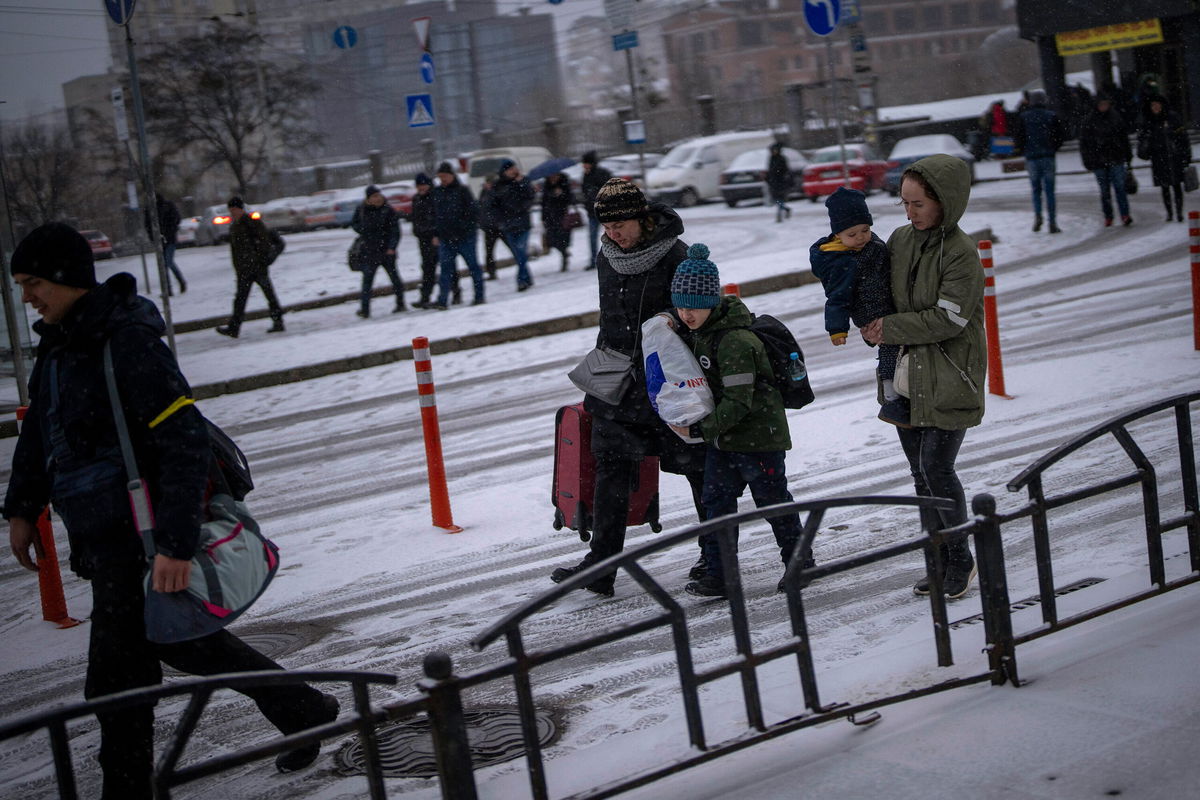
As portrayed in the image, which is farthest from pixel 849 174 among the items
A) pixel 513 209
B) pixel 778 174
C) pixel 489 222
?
pixel 513 209

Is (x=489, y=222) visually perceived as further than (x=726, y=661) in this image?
Yes

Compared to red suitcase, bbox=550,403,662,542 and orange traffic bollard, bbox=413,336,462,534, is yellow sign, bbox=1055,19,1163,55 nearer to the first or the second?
orange traffic bollard, bbox=413,336,462,534

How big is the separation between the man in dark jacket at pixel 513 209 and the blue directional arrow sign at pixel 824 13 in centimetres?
452

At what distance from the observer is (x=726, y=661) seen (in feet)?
12.3

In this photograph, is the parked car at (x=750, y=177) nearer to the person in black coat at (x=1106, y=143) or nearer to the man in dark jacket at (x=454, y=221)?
the person in black coat at (x=1106, y=143)

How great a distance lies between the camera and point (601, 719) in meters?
4.58

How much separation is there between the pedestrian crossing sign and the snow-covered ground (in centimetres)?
690

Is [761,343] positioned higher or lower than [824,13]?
lower

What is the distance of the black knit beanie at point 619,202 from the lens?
5438mm

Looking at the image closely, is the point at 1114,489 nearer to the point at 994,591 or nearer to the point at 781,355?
the point at 994,591

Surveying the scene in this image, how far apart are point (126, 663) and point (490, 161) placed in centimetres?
3755

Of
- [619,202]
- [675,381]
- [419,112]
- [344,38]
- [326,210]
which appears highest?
[344,38]

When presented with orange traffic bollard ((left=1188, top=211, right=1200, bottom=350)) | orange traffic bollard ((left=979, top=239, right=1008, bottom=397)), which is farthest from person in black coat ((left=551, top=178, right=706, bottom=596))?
orange traffic bollard ((left=1188, top=211, right=1200, bottom=350))

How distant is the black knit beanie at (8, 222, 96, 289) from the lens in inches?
152
